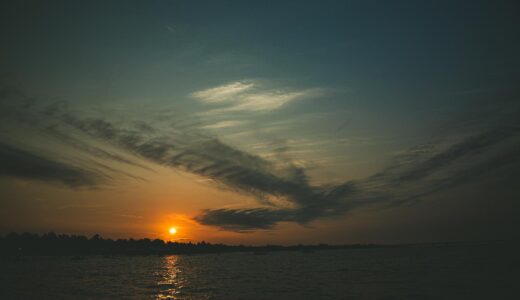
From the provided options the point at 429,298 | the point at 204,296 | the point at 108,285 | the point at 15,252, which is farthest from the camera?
the point at 15,252

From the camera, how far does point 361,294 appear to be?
40656mm

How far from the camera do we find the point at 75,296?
40.8m

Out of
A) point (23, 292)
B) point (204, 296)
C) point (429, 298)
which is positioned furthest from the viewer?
point (23, 292)

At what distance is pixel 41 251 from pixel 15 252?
35.9 ft

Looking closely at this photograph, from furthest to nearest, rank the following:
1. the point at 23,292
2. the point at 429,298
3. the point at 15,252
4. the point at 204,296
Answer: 1. the point at 15,252
2. the point at 23,292
3. the point at 204,296
4. the point at 429,298

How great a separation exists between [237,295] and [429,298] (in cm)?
1959

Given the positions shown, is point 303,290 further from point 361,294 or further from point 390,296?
point 390,296

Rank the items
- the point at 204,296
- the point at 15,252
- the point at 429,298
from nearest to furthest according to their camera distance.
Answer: the point at 429,298
the point at 204,296
the point at 15,252

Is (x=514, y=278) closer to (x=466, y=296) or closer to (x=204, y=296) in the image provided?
(x=466, y=296)

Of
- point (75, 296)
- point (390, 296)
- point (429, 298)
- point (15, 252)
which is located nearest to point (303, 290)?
point (390, 296)

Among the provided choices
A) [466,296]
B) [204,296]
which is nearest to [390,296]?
[466,296]

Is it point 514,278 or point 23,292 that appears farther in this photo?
point 514,278

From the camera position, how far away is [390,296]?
128 feet

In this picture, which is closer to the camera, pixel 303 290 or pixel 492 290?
pixel 492 290
